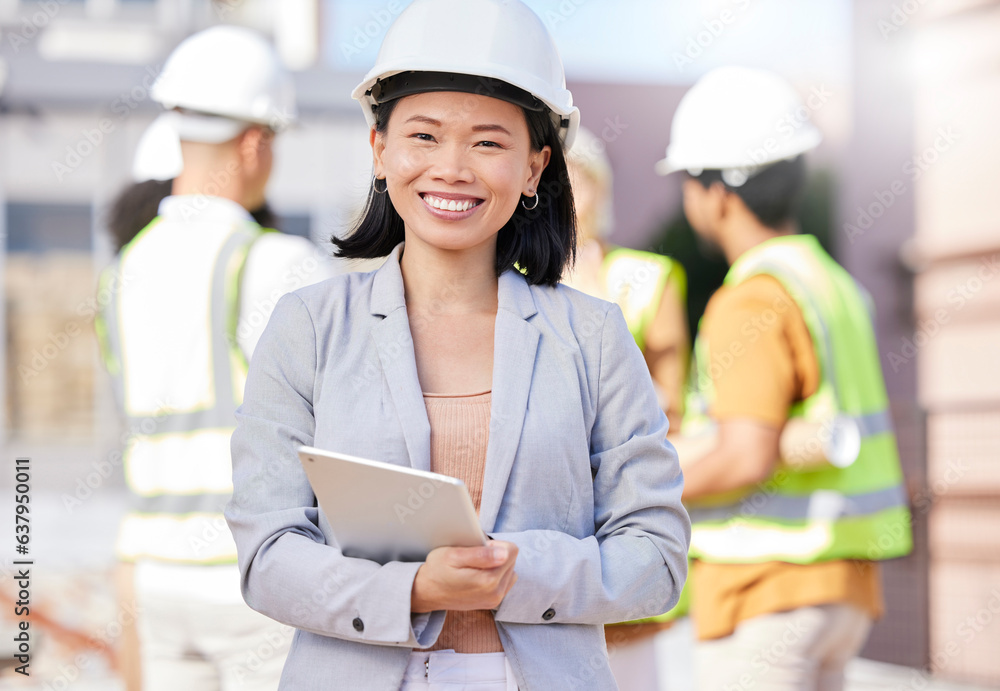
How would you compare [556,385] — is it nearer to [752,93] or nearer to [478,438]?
[478,438]

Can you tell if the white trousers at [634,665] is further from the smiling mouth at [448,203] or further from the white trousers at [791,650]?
the smiling mouth at [448,203]

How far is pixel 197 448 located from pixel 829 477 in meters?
1.70

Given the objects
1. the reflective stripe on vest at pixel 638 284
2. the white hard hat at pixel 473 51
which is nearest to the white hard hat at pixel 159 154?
the reflective stripe on vest at pixel 638 284

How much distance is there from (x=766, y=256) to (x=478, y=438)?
5.80 feet

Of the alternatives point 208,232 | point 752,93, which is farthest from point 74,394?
point 752,93

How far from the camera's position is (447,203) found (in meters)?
1.36

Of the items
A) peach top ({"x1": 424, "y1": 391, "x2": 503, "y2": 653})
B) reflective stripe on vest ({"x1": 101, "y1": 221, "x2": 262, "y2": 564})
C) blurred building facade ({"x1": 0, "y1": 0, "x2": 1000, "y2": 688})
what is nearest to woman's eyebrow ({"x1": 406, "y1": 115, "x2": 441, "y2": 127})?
peach top ({"x1": 424, "y1": 391, "x2": 503, "y2": 653})

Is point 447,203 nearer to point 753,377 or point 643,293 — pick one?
point 753,377

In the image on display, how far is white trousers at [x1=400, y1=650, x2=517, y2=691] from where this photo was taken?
4.08 ft

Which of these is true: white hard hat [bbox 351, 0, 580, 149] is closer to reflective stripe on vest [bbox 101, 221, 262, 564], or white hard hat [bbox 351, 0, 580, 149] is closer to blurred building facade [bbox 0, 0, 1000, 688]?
blurred building facade [bbox 0, 0, 1000, 688]

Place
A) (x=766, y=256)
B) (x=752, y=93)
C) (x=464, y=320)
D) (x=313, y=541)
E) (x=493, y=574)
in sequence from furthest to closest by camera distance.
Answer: (x=752, y=93), (x=766, y=256), (x=464, y=320), (x=313, y=541), (x=493, y=574)

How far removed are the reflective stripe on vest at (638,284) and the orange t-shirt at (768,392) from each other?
1.31 feet

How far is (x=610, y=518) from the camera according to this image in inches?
52.4

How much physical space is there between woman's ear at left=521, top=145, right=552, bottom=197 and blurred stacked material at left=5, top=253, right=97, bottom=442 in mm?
6011
